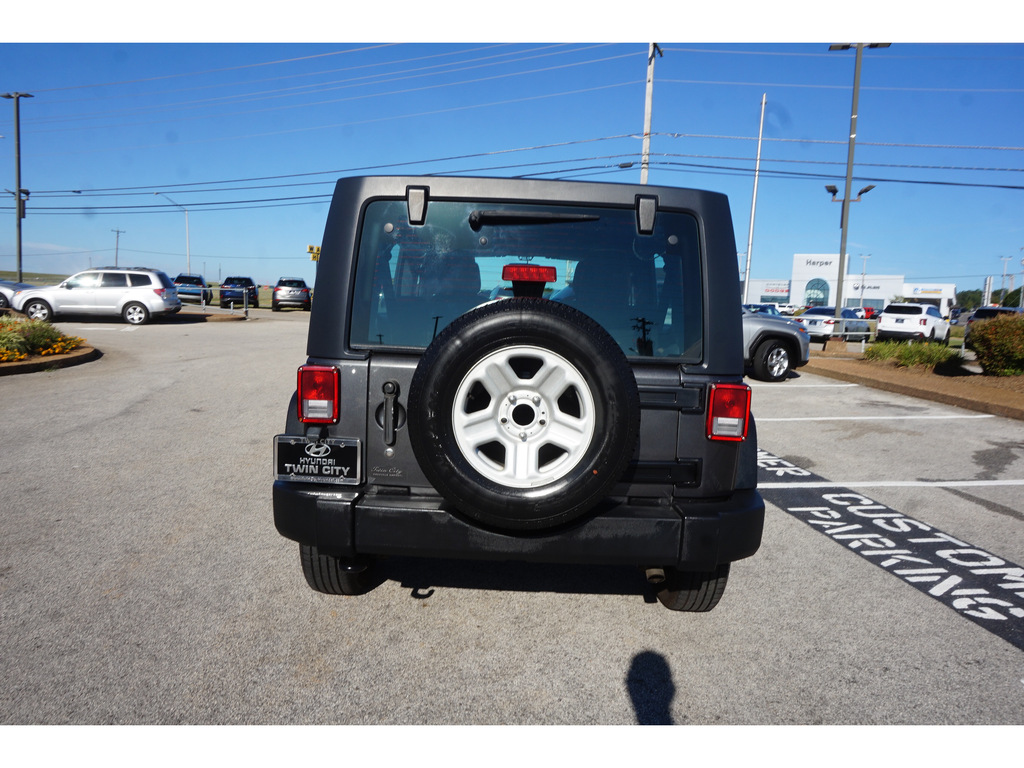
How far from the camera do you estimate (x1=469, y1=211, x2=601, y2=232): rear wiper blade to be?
2.91 meters

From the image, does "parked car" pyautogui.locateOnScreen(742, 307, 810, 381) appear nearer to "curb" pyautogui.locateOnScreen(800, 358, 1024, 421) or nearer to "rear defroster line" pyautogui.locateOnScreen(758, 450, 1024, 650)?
"curb" pyautogui.locateOnScreen(800, 358, 1024, 421)

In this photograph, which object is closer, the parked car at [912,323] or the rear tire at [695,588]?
the rear tire at [695,588]

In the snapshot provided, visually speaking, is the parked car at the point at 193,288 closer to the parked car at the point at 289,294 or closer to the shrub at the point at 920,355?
the parked car at the point at 289,294

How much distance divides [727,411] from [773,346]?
37.6 ft

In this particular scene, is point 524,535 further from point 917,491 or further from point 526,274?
point 917,491

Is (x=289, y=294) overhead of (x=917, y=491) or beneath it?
overhead

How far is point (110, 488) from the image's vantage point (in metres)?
5.34

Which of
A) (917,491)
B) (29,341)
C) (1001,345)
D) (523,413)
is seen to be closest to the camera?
(523,413)

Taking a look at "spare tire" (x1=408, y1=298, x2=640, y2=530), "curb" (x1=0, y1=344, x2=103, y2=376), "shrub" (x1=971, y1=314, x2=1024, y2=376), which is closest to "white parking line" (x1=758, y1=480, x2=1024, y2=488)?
"spare tire" (x1=408, y1=298, x2=640, y2=530)

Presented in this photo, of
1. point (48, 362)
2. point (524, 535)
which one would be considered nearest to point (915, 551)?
point (524, 535)

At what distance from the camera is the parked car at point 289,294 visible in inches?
1324

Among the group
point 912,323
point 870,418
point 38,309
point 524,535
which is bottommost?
point 870,418

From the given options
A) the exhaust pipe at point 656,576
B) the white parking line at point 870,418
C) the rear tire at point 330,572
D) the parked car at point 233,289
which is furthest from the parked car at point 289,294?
the exhaust pipe at point 656,576

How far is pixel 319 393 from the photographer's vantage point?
289 centimetres
